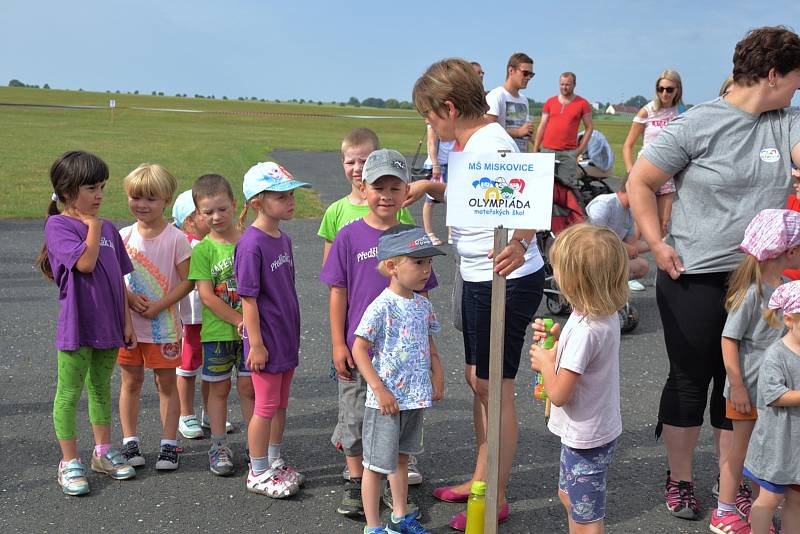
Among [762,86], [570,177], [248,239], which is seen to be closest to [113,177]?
[570,177]

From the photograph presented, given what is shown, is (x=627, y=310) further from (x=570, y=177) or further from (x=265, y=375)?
(x=265, y=375)

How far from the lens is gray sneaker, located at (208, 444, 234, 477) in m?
4.47

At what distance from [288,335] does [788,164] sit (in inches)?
99.4

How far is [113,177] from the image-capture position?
18.8 metres

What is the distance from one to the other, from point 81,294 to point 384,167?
1.72 metres

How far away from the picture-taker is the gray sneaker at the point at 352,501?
13.3ft

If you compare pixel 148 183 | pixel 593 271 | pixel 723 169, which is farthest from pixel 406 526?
pixel 148 183

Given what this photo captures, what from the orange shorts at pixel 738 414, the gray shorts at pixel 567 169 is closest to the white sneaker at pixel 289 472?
the orange shorts at pixel 738 414

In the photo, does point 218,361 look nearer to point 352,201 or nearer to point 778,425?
point 352,201

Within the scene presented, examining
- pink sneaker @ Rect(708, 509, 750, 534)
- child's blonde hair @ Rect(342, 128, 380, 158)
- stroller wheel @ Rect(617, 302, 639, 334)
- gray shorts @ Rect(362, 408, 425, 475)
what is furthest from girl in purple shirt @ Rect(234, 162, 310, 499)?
stroller wheel @ Rect(617, 302, 639, 334)

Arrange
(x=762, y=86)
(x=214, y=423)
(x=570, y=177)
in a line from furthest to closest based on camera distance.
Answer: (x=570, y=177)
(x=214, y=423)
(x=762, y=86)

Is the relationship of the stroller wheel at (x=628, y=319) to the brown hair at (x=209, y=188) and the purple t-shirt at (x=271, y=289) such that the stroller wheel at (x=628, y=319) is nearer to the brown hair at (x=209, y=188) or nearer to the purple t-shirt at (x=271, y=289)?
the purple t-shirt at (x=271, y=289)

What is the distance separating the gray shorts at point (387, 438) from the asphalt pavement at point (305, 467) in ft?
1.49

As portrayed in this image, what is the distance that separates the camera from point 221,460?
4496 millimetres
